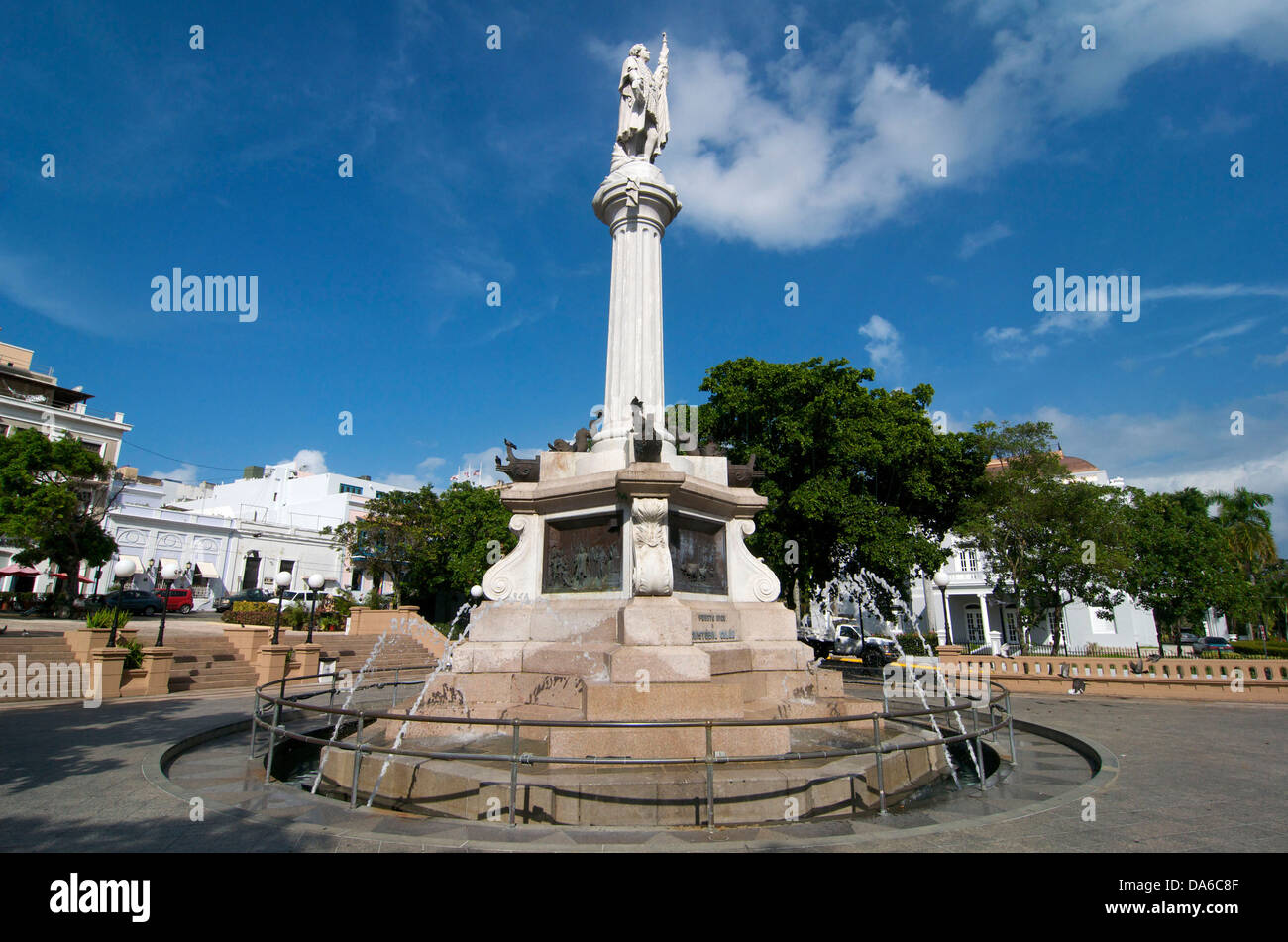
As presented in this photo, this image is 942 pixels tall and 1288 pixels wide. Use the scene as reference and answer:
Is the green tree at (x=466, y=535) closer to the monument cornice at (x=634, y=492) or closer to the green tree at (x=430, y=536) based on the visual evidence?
the green tree at (x=430, y=536)

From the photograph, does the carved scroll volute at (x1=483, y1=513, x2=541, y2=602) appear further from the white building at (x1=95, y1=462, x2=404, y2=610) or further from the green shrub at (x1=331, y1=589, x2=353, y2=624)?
the white building at (x1=95, y1=462, x2=404, y2=610)

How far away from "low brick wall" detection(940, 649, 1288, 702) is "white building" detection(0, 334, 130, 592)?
49825 millimetres

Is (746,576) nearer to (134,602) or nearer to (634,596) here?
(634,596)

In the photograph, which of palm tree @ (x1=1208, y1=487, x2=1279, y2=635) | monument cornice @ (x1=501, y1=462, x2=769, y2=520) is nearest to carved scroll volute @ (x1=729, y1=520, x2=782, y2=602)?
monument cornice @ (x1=501, y1=462, x2=769, y2=520)

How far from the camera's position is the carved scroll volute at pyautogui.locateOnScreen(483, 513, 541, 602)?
33.6 ft

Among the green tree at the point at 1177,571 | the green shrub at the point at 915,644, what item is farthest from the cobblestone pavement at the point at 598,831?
the green tree at the point at 1177,571

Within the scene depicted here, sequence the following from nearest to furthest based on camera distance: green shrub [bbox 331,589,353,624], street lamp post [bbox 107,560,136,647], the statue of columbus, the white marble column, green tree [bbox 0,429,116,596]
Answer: the white marble column, the statue of columbus, street lamp post [bbox 107,560,136,647], green tree [bbox 0,429,116,596], green shrub [bbox 331,589,353,624]

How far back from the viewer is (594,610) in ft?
31.0

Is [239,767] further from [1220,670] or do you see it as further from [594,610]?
[1220,670]

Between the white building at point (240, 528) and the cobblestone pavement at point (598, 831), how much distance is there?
3675cm

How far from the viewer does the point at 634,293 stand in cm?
1181
